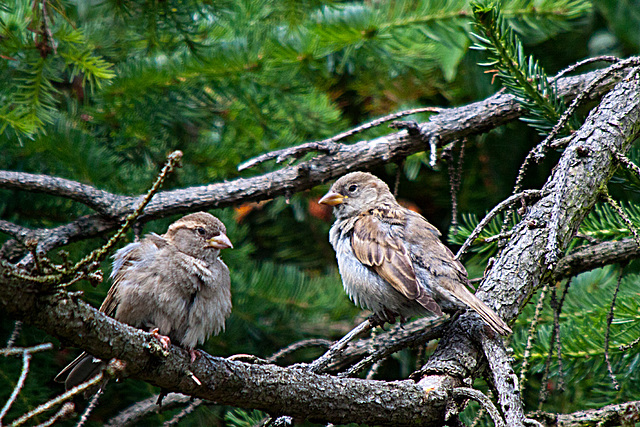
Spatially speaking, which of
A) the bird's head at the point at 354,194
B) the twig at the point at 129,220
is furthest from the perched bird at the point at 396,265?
the twig at the point at 129,220

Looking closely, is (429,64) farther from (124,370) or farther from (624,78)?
(124,370)

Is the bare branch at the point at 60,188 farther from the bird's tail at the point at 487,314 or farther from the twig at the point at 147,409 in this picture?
the bird's tail at the point at 487,314

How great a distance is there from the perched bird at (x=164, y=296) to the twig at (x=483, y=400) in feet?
3.50

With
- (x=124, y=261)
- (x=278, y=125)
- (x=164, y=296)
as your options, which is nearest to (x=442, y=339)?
(x=164, y=296)

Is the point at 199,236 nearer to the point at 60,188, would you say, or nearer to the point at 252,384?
the point at 60,188

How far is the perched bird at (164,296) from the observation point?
7.76ft

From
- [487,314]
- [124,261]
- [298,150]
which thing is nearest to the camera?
[487,314]

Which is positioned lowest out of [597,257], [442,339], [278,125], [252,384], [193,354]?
[442,339]

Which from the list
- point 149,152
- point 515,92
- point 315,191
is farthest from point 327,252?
point 515,92

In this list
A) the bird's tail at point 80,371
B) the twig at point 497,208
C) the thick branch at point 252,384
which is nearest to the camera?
the thick branch at point 252,384

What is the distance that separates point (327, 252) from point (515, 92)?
2.15m

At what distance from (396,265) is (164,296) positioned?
1.23 meters

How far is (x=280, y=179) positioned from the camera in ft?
9.34

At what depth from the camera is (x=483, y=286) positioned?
2.47 metres
